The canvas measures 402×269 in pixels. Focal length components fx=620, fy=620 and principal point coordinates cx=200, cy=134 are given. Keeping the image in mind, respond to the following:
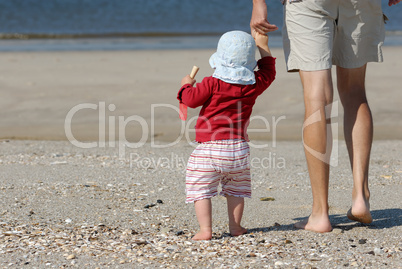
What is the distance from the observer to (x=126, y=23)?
22.5 m

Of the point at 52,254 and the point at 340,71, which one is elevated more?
the point at 340,71

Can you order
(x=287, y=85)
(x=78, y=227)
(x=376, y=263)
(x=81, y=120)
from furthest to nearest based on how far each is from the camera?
1. (x=287, y=85)
2. (x=81, y=120)
3. (x=78, y=227)
4. (x=376, y=263)

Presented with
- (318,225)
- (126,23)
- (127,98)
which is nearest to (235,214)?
→ (318,225)

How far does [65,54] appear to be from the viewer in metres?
12.7

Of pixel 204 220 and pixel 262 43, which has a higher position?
pixel 262 43

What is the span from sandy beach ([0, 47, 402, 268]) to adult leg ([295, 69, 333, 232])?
0.41 ft

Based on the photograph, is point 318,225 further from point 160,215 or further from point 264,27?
point 264,27

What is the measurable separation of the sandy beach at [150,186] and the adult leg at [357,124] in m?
0.27

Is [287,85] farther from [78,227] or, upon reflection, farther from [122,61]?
[78,227]

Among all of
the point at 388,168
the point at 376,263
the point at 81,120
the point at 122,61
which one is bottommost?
the point at 376,263

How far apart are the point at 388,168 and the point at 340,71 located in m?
1.58

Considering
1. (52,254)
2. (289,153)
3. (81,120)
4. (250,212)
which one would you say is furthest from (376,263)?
(81,120)

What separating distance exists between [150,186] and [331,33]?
65.2 inches

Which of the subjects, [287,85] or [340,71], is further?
[287,85]
